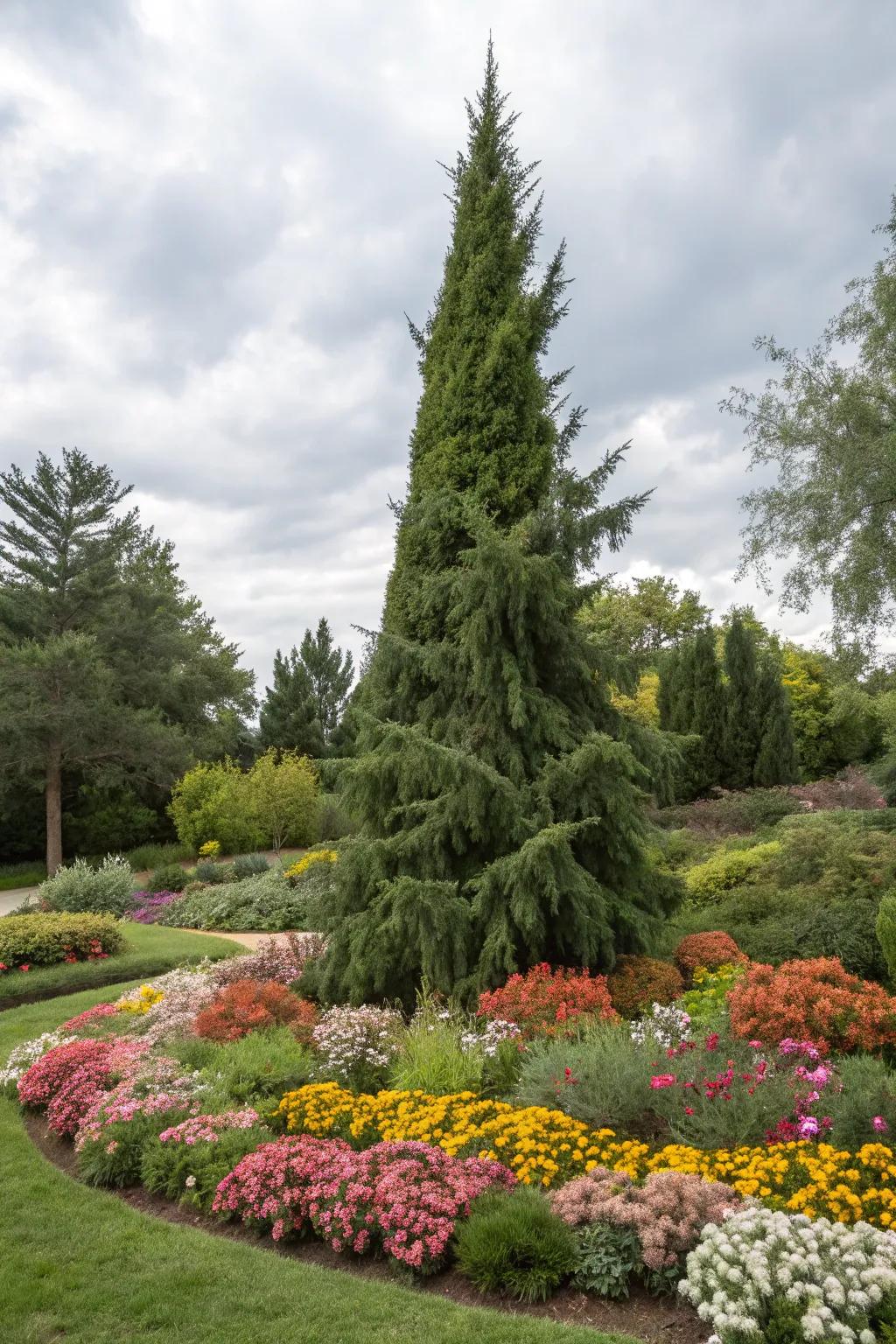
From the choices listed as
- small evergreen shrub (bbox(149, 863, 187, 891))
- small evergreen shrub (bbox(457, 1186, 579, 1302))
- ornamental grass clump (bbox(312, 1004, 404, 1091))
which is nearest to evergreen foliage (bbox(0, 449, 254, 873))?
small evergreen shrub (bbox(149, 863, 187, 891))

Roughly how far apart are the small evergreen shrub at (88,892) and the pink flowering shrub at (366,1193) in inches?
433

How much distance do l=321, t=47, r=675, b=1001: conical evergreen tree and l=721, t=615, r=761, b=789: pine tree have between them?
43.8 feet

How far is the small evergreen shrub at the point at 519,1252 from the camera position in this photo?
10.7ft

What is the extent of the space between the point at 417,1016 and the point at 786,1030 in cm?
262

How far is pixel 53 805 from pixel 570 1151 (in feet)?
68.7

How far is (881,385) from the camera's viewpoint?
16.3 meters

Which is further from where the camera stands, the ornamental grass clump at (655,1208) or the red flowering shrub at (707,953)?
the red flowering shrub at (707,953)

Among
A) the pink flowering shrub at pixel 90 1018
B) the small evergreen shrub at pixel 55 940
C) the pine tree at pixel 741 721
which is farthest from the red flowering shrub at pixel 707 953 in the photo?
the pine tree at pixel 741 721

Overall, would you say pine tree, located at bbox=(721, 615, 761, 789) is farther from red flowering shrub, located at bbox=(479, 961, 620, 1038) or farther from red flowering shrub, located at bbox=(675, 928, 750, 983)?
red flowering shrub, located at bbox=(479, 961, 620, 1038)

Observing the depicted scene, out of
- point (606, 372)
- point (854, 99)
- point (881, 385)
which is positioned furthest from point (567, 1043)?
point (881, 385)

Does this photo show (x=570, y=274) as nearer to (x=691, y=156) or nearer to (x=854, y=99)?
(x=691, y=156)

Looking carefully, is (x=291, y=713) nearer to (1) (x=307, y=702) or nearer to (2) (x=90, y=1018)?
(1) (x=307, y=702)

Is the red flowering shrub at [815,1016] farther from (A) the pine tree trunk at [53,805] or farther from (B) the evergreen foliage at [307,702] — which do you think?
(B) the evergreen foliage at [307,702]

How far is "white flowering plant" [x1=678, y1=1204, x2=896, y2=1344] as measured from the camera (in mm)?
2600
